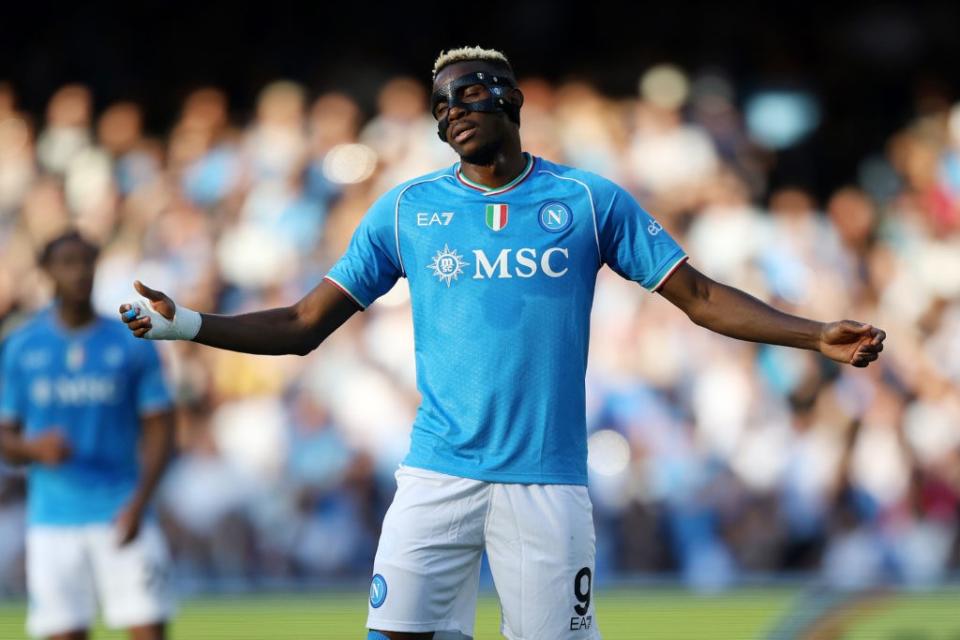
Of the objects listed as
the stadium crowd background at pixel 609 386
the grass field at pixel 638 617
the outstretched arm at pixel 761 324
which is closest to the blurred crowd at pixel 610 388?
the stadium crowd background at pixel 609 386

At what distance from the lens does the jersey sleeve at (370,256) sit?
530cm

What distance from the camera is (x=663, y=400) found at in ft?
41.5

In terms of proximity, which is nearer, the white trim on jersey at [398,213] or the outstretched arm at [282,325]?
the outstretched arm at [282,325]

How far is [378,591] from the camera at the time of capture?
5.06m

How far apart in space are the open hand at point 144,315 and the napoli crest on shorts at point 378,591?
42.1 inches

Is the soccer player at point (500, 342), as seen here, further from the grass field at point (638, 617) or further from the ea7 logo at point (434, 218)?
the grass field at point (638, 617)

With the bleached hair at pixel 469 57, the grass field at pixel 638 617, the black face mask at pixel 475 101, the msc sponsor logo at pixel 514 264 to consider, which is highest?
the bleached hair at pixel 469 57

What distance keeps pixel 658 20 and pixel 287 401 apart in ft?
23.0

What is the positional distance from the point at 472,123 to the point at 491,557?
142 centimetres

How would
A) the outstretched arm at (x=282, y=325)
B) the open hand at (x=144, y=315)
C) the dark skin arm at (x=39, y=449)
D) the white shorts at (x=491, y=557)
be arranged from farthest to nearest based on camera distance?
the dark skin arm at (x=39, y=449)
the outstretched arm at (x=282, y=325)
the white shorts at (x=491, y=557)
the open hand at (x=144, y=315)

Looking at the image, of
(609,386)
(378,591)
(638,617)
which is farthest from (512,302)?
(609,386)

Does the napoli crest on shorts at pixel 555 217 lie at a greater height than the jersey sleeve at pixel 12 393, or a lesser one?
greater

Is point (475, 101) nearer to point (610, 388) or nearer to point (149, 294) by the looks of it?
point (149, 294)

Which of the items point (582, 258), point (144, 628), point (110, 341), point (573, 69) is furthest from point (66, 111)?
point (582, 258)
